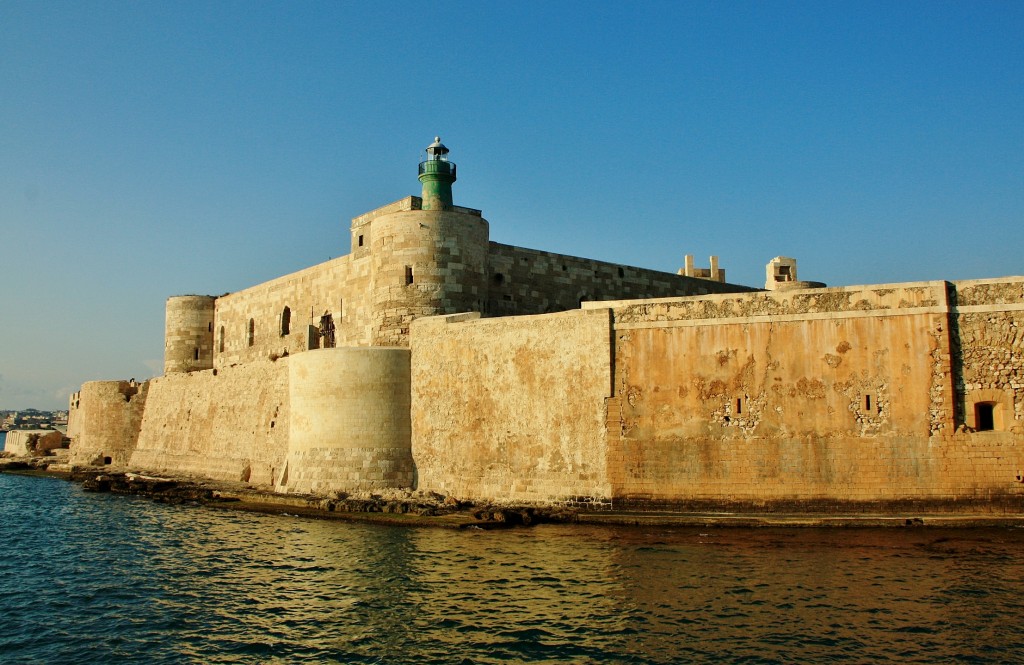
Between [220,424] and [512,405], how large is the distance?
13949 millimetres

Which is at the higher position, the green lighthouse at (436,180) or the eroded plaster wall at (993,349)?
the green lighthouse at (436,180)

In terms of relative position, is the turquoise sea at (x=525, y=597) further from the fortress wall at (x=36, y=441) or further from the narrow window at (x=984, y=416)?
the fortress wall at (x=36, y=441)

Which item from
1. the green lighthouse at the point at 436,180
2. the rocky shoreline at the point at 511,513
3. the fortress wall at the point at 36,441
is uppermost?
the green lighthouse at the point at 436,180

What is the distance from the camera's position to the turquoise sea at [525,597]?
35.1 ft

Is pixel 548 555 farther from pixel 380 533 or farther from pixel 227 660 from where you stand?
pixel 227 660

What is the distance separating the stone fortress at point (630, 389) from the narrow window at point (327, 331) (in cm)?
50

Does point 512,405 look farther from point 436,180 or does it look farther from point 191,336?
point 191,336

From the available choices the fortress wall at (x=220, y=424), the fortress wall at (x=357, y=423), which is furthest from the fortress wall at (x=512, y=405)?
the fortress wall at (x=220, y=424)

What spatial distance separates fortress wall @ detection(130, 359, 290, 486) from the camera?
25562mm

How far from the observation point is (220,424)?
29312mm

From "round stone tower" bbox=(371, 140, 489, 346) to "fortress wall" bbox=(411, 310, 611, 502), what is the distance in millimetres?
1139

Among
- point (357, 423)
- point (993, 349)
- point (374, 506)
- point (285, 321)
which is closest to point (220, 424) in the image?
point (285, 321)

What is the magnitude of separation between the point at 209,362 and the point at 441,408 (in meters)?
18.3

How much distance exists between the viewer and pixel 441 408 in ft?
67.8
